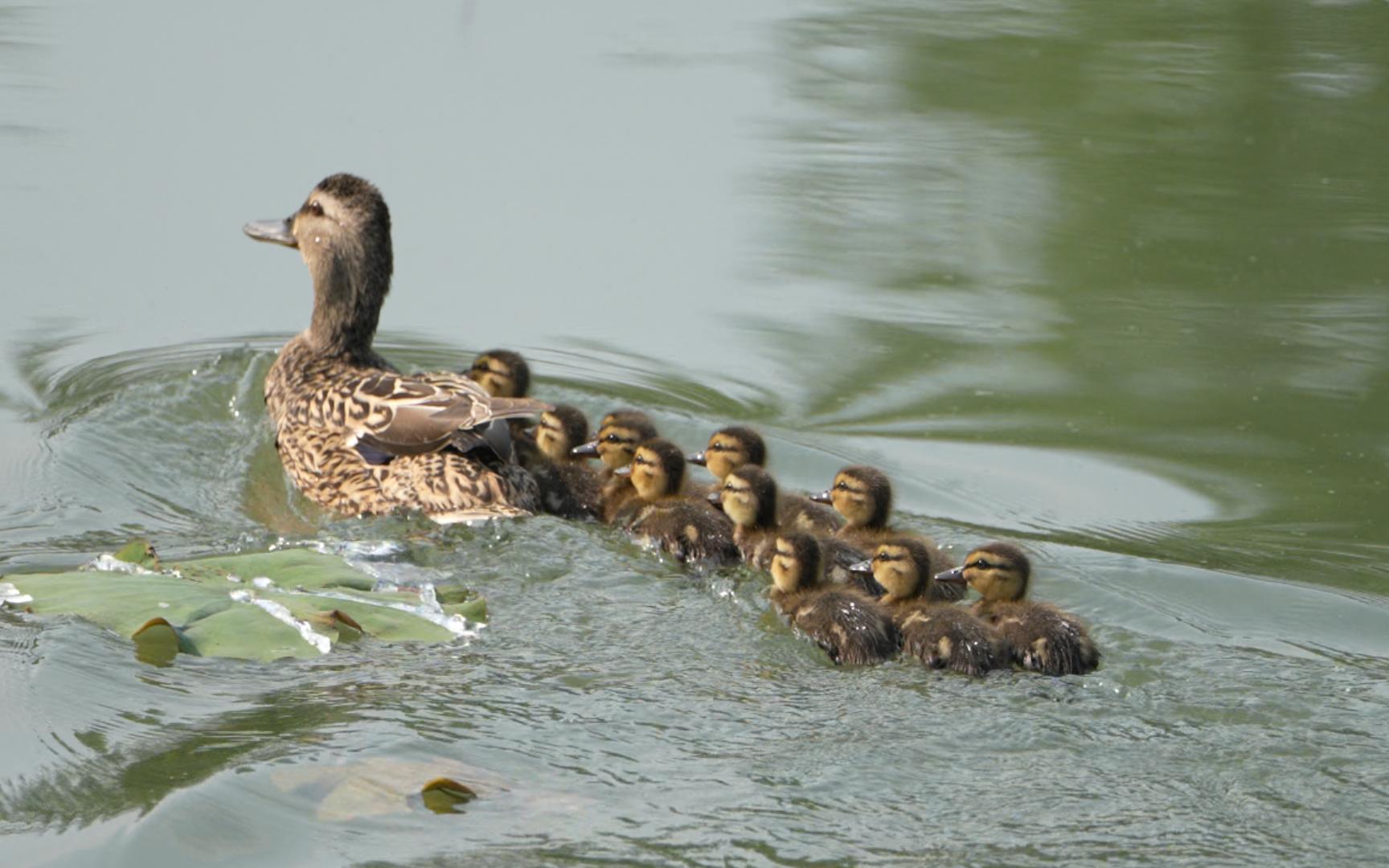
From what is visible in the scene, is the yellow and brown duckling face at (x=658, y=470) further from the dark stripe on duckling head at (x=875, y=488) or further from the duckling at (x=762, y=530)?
the dark stripe on duckling head at (x=875, y=488)

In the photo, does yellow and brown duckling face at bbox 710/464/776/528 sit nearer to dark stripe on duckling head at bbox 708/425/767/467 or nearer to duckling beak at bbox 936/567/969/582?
dark stripe on duckling head at bbox 708/425/767/467

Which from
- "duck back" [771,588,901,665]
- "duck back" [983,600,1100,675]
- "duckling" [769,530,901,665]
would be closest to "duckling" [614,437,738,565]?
"duckling" [769,530,901,665]

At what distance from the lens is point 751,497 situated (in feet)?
19.6

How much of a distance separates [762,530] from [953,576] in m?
0.70

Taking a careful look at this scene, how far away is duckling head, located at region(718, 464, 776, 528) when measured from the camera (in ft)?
19.6

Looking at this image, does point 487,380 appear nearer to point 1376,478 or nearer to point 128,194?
point 128,194

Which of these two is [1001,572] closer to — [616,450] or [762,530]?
[762,530]

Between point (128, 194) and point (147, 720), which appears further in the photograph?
point (128, 194)

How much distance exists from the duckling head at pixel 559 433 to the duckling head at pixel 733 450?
1.82 feet

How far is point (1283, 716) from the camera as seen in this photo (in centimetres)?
470

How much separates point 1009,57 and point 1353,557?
455cm

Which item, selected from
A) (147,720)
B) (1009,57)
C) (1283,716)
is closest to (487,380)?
(147,720)

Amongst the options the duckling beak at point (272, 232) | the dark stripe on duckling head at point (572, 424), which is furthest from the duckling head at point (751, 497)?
the duckling beak at point (272, 232)

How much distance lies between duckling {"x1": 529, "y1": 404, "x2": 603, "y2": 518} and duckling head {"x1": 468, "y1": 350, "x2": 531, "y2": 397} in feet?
0.20
